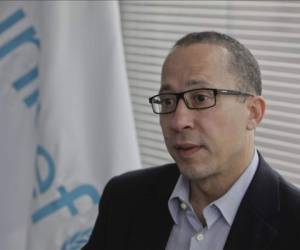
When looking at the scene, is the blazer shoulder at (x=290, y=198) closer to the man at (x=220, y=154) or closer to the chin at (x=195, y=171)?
the man at (x=220, y=154)

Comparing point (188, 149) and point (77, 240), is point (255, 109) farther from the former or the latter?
point (77, 240)

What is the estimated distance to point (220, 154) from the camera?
4.88 feet

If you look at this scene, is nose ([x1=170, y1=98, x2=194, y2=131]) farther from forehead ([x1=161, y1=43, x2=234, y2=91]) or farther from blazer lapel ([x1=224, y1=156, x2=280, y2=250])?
blazer lapel ([x1=224, y1=156, x2=280, y2=250])

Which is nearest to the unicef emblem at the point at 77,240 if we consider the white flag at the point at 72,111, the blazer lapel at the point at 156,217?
the white flag at the point at 72,111

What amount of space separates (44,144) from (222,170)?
977mm

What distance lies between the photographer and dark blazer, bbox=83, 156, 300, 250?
1453 millimetres

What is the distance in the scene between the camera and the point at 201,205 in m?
1.62

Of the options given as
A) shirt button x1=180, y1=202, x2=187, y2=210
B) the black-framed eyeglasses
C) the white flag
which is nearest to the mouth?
the black-framed eyeglasses

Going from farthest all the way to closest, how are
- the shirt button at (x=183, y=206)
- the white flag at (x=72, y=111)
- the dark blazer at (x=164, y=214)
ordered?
the white flag at (x=72, y=111), the shirt button at (x=183, y=206), the dark blazer at (x=164, y=214)

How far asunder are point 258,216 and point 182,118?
341mm

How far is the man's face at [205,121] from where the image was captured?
147 centimetres

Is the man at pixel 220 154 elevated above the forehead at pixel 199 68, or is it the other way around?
the forehead at pixel 199 68

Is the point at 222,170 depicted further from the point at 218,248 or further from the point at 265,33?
the point at 265,33

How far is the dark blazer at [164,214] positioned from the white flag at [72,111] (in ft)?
1.42
